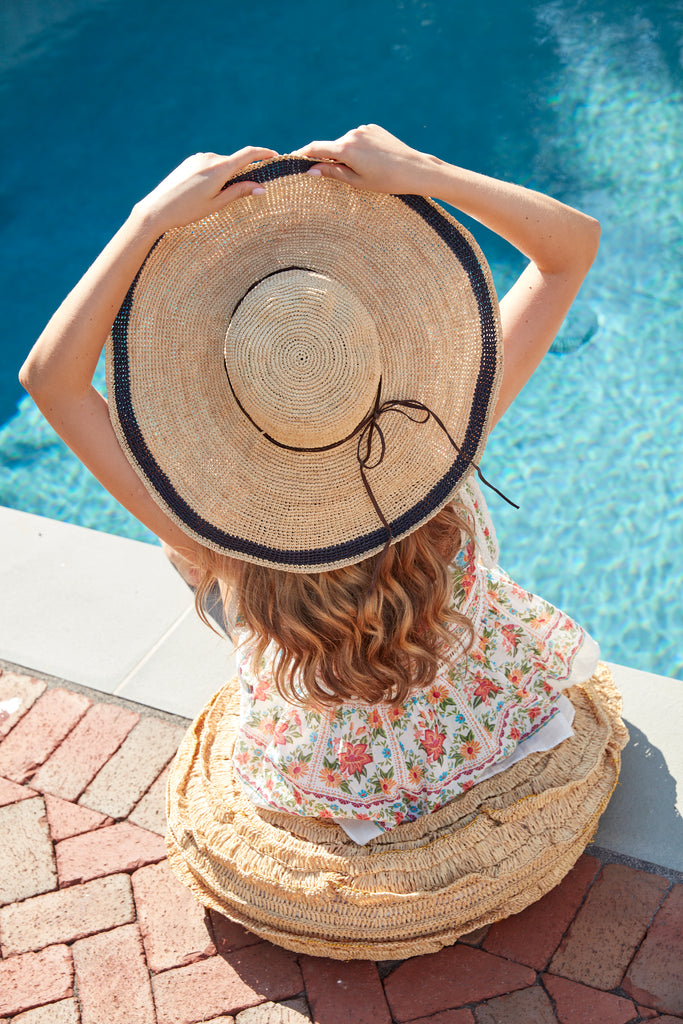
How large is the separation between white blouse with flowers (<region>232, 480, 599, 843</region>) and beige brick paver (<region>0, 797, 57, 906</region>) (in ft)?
2.18

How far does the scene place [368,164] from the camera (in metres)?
1.36

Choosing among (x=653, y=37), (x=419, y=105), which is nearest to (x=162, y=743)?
(x=419, y=105)

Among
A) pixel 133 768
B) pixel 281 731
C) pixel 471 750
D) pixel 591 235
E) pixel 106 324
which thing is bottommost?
pixel 133 768

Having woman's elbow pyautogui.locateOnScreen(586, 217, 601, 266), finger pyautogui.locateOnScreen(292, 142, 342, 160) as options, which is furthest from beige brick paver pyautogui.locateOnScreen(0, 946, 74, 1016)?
woman's elbow pyautogui.locateOnScreen(586, 217, 601, 266)

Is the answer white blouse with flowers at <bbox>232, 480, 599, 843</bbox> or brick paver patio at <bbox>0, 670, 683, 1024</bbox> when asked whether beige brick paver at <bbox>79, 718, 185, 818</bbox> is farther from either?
white blouse with flowers at <bbox>232, 480, 599, 843</bbox>

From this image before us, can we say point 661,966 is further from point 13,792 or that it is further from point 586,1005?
point 13,792

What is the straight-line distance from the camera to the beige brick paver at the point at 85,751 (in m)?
2.48

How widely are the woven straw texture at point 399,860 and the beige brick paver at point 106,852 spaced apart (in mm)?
226

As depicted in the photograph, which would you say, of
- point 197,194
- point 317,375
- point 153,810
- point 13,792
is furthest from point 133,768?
point 197,194

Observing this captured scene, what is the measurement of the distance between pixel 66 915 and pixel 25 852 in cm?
24

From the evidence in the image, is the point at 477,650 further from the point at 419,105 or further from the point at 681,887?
the point at 419,105

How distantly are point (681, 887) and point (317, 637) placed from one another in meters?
1.23

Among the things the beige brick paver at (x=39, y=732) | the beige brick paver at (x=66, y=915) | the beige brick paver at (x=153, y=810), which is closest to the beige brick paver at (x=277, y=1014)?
the beige brick paver at (x=66, y=915)

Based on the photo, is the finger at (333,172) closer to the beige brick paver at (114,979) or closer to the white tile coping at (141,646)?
the white tile coping at (141,646)
